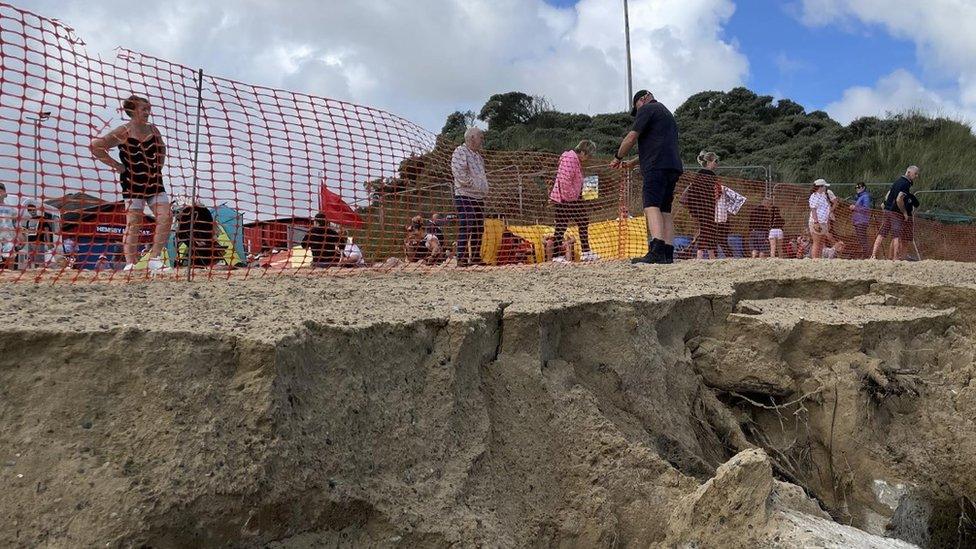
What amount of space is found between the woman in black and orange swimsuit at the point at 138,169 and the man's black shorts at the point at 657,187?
3.72 m

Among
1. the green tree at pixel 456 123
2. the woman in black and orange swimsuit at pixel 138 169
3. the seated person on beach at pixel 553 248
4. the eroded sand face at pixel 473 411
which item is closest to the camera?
the eroded sand face at pixel 473 411

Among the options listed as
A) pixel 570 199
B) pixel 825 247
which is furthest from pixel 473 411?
pixel 825 247

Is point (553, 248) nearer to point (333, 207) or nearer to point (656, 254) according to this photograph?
point (656, 254)

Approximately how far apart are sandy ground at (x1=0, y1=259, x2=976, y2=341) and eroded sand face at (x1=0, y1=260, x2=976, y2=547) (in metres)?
0.02

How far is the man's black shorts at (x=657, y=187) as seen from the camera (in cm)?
603

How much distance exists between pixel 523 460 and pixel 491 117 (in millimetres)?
26515

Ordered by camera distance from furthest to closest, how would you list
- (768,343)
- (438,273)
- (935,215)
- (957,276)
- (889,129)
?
(889,129), (935,215), (957,276), (438,273), (768,343)

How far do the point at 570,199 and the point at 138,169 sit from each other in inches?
161

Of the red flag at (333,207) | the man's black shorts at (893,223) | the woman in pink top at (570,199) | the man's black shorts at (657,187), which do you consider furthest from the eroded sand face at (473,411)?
the man's black shorts at (893,223)

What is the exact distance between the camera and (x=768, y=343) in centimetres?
406

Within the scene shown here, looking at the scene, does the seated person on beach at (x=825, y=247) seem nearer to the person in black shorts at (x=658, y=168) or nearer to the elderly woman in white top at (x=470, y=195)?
the person in black shorts at (x=658, y=168)

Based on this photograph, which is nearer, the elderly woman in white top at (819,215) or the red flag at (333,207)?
the red flag at (333,207)

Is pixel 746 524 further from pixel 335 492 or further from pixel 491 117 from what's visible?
pixel 491 117

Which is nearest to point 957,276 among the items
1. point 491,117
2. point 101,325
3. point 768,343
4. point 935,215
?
point 768,343
